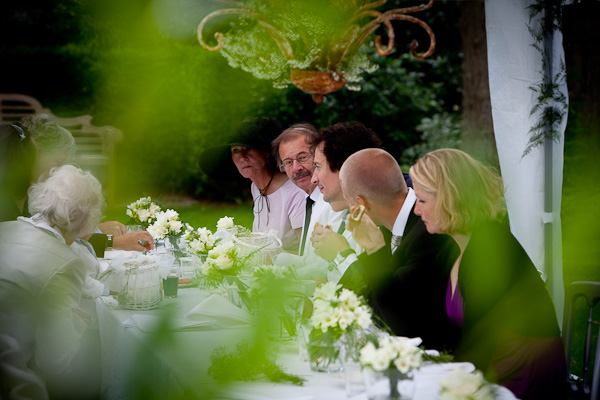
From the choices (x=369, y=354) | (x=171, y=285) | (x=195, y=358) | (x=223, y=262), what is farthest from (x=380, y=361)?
(x=171, y=285)

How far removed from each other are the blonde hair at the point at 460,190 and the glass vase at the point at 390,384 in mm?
870

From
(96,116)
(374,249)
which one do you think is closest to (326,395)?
(374,249)

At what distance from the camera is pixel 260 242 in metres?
3.04

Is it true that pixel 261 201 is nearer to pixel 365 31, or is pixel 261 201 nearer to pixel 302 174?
pixel 302 174

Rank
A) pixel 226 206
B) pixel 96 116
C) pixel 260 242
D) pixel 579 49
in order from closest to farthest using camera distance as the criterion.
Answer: pixel 260 242
pixel 579 49
pixel 96 116
pixel 226 206

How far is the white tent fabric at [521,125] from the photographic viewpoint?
3.16m

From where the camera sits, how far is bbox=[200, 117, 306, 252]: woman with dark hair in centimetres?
423

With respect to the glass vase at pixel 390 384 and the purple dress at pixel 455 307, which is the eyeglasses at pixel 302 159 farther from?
the glass vase at pixel 390 384

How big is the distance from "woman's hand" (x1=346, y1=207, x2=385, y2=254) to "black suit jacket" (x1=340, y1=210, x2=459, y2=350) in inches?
1.2

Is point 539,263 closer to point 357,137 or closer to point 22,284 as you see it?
point 357,137

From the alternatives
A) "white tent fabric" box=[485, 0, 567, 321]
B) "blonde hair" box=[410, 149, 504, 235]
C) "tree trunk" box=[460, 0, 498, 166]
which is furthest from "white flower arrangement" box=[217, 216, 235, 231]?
"tree trunk" box=[460, 0, 498, 166]

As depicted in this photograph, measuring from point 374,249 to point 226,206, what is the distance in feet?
22.6

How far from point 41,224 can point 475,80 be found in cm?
530

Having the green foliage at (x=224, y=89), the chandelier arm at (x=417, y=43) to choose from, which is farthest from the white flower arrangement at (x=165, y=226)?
the chandelier arm at (x=417, y=43)
